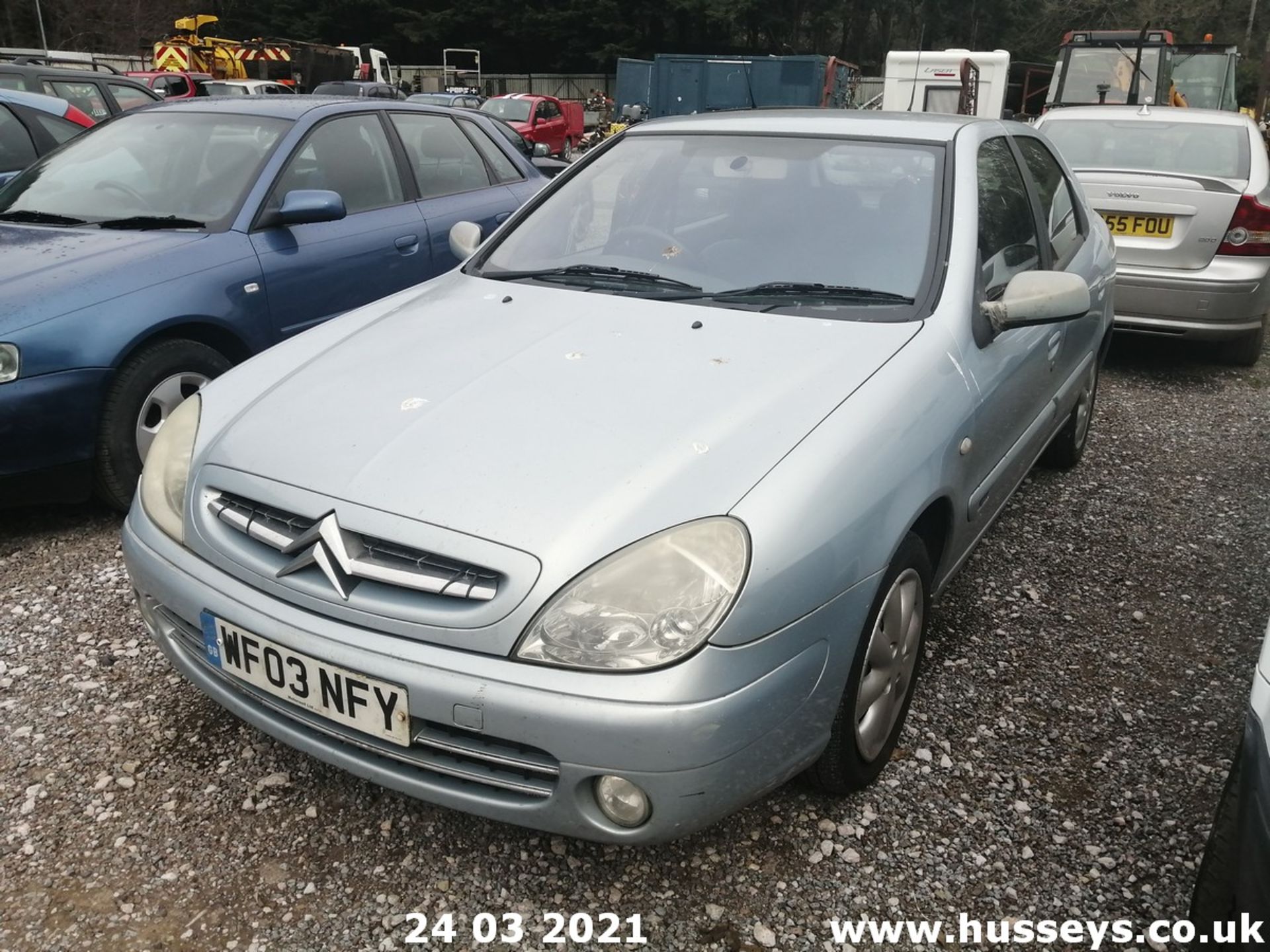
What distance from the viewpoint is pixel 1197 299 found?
17.9 ft

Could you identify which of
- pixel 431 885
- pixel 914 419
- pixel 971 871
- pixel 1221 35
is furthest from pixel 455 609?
pixel 1221 35

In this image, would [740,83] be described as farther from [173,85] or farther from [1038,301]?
[1038,301]

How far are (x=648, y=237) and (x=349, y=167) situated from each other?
2238mm

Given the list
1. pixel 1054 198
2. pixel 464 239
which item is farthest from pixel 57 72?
pixel 1054 198

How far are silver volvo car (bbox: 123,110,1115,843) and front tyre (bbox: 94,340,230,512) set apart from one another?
42.1 inches

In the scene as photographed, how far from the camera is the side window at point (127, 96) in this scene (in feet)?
27.9

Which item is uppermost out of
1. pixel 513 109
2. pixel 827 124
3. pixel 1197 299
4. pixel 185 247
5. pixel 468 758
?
pixel 827 124

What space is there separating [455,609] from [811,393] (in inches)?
35.1

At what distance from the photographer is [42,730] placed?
2484mm

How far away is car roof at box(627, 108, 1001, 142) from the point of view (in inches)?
117

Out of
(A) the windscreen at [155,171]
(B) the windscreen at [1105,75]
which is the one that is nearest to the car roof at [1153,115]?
(A) the windscreen at [155,171]

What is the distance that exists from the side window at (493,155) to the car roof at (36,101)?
2.54 meters

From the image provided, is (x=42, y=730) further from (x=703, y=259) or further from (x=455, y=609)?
(x=703, y=259)

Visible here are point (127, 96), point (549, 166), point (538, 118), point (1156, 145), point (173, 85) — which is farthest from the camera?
point (538, 118)
